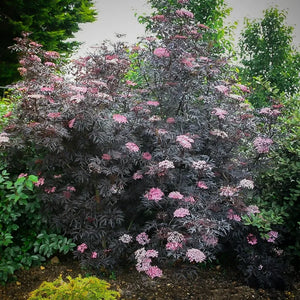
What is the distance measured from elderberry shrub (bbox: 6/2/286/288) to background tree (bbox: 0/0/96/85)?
7.89 meters

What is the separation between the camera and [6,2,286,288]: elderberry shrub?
9.33 ft

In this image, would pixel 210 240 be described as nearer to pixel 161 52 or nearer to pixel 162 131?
pixel 162 131

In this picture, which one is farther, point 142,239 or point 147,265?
point 142,239

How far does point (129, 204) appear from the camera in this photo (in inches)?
130

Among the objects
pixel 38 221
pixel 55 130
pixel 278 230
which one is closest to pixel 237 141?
pixel 278 230

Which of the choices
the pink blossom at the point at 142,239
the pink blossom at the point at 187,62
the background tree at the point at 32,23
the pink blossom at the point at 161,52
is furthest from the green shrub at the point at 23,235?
the background tree at the point at 32,23

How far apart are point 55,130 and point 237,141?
1630mm

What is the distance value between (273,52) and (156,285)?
808cm

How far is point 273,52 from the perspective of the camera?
9500mm

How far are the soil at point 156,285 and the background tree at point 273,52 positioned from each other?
676cm

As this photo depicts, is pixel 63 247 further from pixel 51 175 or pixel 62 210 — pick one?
pixel 51 175

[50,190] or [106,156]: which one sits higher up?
[106,156]

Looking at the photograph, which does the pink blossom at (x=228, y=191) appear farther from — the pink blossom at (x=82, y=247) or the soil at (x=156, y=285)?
the pink blossom at (x=82, y=247)

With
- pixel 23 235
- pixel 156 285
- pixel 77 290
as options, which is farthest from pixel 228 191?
pixel 23 235
